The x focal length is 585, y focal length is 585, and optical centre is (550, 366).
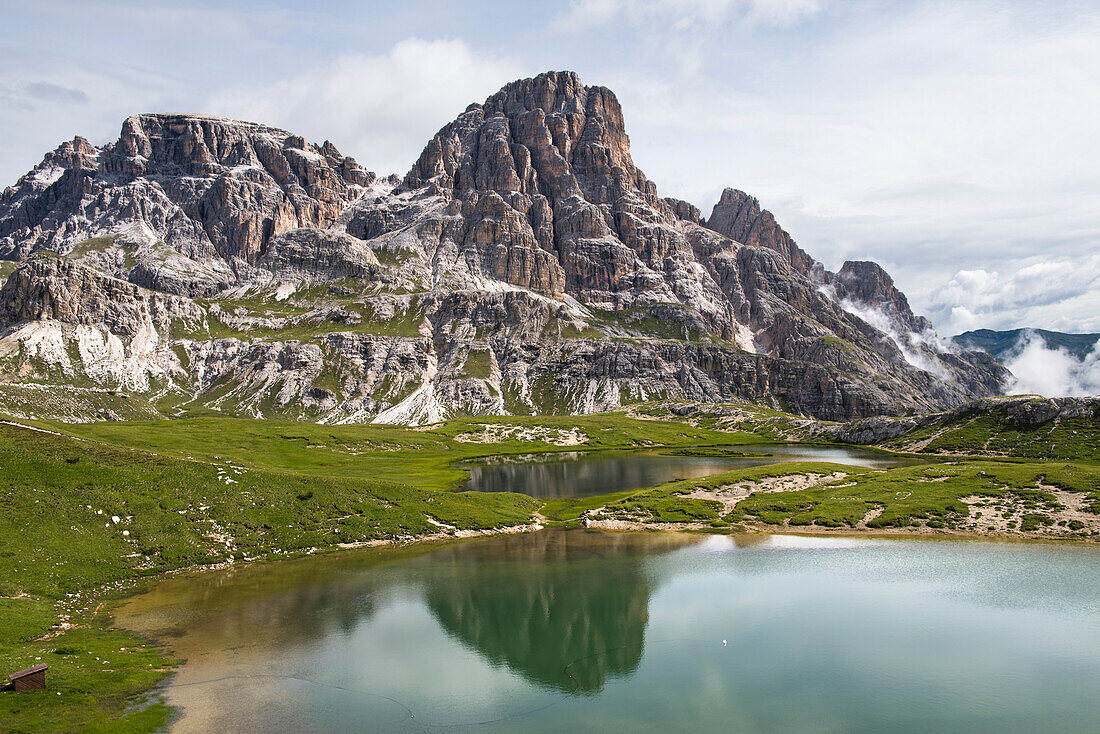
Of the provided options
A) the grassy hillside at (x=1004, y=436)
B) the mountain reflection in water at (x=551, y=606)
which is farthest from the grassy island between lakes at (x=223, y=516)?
the grassy hillside at (x=1004, y=436)

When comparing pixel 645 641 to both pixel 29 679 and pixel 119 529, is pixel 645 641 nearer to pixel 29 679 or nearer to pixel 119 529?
pixel 29 679

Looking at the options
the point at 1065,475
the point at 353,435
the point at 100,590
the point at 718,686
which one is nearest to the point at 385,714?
the point at 718,686

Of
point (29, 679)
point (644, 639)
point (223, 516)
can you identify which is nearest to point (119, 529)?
point (223, 516)

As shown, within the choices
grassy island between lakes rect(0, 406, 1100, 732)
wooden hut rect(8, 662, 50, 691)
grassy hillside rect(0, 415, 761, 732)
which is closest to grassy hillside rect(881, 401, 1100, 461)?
grassy island between lakes rect(0, 406, 1100, 732)

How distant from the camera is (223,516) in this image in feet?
188

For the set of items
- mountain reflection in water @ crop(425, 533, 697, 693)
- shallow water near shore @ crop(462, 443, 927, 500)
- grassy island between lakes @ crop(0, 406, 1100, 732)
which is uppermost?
grassy island between lakes @ crop(0, 406, 1100, 732)

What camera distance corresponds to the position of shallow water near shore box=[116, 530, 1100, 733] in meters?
27.7

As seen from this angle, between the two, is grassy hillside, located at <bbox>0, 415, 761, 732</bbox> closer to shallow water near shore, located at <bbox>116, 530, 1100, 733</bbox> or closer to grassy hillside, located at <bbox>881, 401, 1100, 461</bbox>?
shallow water near shore, located at <bbox>116, 530, 1100, 733</bbox>

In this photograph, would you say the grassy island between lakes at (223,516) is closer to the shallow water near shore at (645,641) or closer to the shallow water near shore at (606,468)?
the shallow water near shore at (645,641)

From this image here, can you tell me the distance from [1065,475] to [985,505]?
1330 centimetres

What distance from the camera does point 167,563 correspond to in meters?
50.0

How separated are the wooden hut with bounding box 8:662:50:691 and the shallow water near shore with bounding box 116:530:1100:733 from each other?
17.7 feet

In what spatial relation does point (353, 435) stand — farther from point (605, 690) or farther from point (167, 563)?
point (605, 690)

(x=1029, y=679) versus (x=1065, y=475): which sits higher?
(x=1065, y=475)
